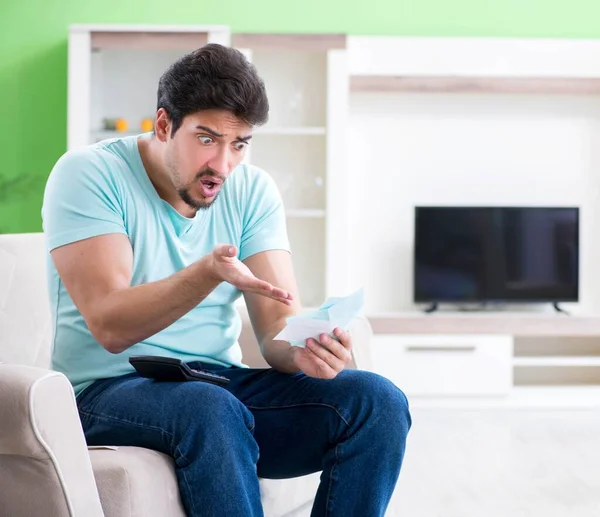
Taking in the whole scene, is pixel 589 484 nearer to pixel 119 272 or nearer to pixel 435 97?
pixel 119 272

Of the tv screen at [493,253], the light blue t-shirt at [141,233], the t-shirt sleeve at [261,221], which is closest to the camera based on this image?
the light blue t-shirt at [141,233]

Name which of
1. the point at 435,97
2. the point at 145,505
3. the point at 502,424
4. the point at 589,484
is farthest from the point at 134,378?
the point at 435,97

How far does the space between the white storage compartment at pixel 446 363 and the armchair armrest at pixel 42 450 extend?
126 inches

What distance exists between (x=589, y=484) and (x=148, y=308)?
6.51ft

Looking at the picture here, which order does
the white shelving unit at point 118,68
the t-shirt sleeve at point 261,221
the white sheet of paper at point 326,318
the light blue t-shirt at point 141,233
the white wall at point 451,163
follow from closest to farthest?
the white sheet of paper at point 326,318 → the light blue t-shirt at point 141,233 → the t-shirt sleeve at point 261,221 → the white shelving unit at point 118,68 → the white wall at point 451,163

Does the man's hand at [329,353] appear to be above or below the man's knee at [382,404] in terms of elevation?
above

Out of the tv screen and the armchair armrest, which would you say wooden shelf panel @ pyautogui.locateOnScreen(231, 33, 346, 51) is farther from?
the armchair armrest

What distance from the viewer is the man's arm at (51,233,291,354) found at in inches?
60.7

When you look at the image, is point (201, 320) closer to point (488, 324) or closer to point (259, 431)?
point (259, 431)

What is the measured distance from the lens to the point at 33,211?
4.97m

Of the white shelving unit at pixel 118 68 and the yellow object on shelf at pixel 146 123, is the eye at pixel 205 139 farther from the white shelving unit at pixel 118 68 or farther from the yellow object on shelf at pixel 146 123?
the yellow object on shelf at pixel 146 123

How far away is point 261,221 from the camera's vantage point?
1.96 meters

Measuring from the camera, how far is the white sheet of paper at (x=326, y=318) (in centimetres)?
160

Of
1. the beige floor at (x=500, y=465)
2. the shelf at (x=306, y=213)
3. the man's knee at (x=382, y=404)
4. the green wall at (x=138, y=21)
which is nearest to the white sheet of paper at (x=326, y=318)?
the man's knee at (x=382, y=404)
